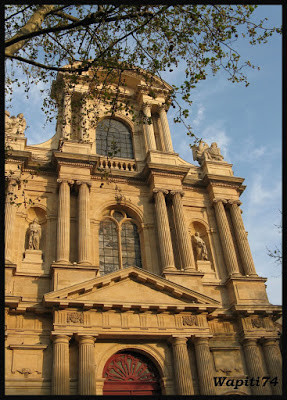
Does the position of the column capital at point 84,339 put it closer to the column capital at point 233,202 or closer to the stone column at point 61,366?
the stone column at point 61,366

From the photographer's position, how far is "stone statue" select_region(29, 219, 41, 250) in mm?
16359

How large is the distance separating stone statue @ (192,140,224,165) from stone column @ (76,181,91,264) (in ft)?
20.3

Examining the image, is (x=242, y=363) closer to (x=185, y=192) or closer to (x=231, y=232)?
(x=231, y=232)

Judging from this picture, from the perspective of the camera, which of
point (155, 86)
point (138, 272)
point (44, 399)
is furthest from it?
point (155, 86)

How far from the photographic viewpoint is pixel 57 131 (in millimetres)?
20531

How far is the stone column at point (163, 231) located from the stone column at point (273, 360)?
4.22 metres

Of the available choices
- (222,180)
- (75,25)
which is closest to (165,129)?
(222,180)

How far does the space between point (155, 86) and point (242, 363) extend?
13821 mm

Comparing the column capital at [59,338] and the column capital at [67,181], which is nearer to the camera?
the column capital at [59,338]

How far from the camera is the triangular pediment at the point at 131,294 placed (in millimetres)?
14266

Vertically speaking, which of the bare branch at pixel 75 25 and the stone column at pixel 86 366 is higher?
the bare branch at pixel 75 25

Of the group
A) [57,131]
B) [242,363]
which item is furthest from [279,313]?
[57,131]

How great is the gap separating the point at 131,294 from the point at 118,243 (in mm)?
3245

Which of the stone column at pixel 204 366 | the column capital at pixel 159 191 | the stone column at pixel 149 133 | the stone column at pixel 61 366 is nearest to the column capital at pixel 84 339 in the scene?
the stone column at pixel 61 366
